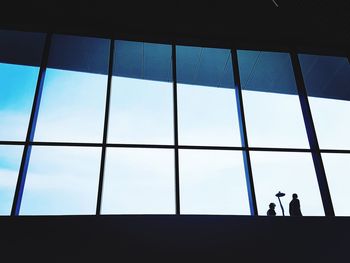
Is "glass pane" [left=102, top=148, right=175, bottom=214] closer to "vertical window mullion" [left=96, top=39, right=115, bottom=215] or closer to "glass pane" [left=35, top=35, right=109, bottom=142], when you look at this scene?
"vertical window mullion" [left=96, top=39, right=115, bottom=215]

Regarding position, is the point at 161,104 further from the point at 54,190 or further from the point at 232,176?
the point at 54,190

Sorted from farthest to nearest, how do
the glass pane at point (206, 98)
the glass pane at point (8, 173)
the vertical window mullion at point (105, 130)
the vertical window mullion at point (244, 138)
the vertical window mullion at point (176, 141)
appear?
the glass pane at point (206, 98), the vertical window mullion at point (244, 138), the vertical window mullion at point (176, 141), the vertical window mullion at point (105, 130), the glass pane at point (8, 173)

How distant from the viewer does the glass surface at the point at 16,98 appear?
3.71 metres

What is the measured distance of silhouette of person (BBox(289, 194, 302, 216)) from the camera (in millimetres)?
3389

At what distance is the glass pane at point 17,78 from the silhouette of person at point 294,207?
3.83 m

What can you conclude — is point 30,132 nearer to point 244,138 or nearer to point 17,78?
point 17,78

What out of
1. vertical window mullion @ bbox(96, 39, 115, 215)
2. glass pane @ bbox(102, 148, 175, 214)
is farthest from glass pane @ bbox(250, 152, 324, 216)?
vertical window mullion @ bbox(96, 39, 115, 215)

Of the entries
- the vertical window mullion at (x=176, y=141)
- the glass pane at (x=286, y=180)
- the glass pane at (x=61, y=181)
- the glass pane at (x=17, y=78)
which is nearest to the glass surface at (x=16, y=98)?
the glass pane at (x=17, y=78)

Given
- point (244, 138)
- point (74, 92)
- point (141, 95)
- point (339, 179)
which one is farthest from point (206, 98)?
point (339, 179)

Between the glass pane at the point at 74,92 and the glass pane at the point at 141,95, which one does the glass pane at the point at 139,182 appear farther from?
the glass pane at the point at 74,92

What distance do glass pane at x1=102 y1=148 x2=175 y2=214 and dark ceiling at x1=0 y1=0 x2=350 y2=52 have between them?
2370 mm


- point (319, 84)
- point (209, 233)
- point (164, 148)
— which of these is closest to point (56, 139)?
point (164, 148)

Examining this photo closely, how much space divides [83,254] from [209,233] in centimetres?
124

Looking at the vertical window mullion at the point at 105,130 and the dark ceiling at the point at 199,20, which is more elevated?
the dark ceiling at the point at 199,20
